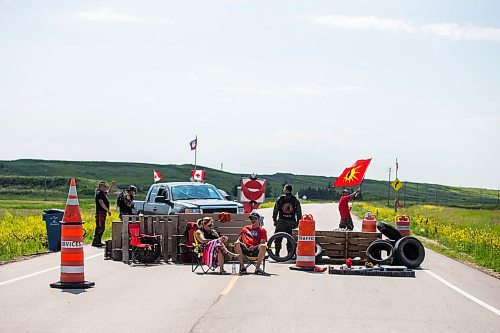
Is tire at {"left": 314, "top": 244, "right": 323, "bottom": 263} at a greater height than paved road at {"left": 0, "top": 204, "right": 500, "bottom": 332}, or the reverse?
tire at {"left": 314, "top": 244, "right": 323, "bottom": 263}

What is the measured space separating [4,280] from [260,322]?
21.0ft

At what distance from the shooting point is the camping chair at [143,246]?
763 inches

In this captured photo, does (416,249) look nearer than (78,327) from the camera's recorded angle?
No

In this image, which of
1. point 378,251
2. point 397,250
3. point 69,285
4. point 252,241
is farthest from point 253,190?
point 69,285

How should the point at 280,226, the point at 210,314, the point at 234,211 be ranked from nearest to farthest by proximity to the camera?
the point at 210,314 < the point at 280,226 < the point at 234,211

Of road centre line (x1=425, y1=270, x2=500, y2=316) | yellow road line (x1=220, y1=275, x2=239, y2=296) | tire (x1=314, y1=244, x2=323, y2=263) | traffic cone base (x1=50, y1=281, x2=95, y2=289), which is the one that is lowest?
road centre line (x1=425, y1=270, x2=500, y2=316)

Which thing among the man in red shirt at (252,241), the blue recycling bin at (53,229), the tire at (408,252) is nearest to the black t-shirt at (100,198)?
the blue recycling bin at (53,229)

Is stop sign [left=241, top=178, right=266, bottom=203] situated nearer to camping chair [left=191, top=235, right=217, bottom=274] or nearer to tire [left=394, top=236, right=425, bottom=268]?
tire [left=394, top=236, right=425, bottom=268]

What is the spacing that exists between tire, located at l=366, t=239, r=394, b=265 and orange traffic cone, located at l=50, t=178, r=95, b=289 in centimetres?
748

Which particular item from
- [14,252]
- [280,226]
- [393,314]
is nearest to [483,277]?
[280,226]

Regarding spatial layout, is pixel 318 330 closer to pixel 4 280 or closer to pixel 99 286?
pixel 99 286

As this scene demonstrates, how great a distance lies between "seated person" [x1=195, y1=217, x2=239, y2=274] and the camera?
17.5 meters

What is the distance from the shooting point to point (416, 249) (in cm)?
1977

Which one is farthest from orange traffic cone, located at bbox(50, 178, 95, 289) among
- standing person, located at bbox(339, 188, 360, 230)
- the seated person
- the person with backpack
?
standing person, located at bbox(339, 188, 360, 230)
